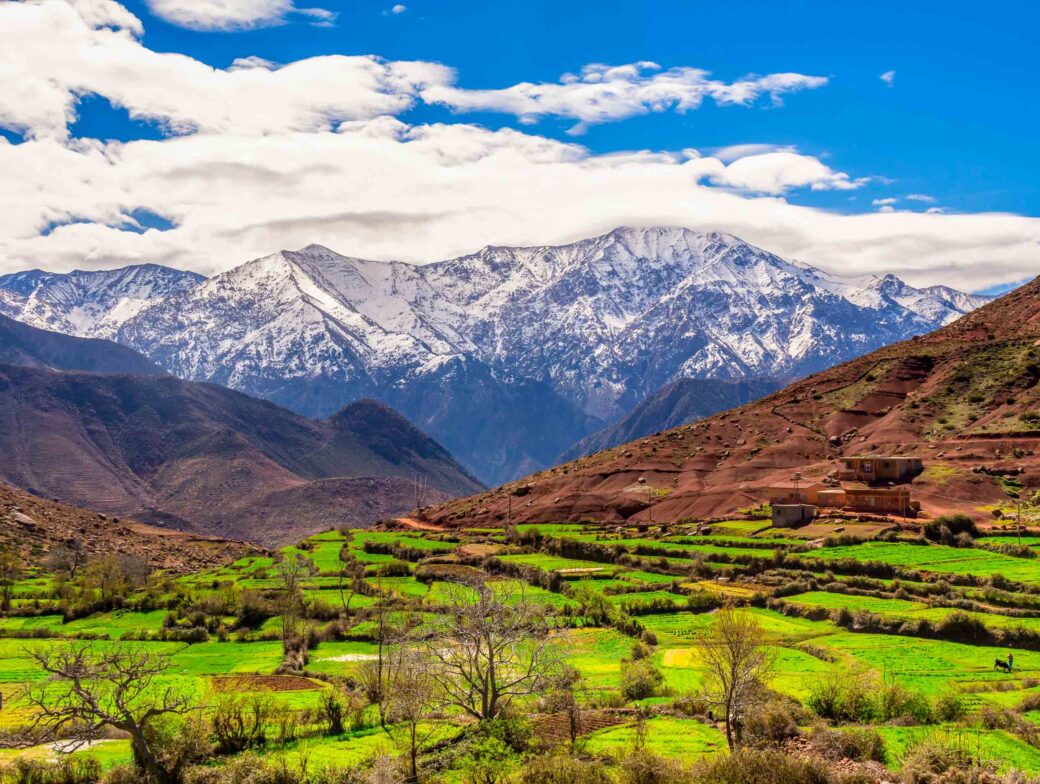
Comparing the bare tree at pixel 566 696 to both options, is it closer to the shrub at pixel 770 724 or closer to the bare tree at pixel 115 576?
the shrub at pixel 770 724

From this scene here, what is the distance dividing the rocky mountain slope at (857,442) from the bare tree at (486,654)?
7476 cm

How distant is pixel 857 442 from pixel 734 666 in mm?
116695

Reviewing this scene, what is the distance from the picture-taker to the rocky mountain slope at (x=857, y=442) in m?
129

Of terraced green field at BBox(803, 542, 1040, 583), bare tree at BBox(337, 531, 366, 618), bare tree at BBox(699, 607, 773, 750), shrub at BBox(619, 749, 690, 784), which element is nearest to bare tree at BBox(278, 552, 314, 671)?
bare tree at BBox(337, 531, 366, 618)

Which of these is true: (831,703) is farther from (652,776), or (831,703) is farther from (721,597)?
(721,597)

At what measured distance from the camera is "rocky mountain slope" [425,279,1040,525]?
5089 inches

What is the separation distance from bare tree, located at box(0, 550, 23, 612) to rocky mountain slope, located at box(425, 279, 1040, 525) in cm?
6612

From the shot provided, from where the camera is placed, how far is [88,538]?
150625mm

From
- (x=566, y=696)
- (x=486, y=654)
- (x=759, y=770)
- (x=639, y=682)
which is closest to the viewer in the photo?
(x=759, y=770)

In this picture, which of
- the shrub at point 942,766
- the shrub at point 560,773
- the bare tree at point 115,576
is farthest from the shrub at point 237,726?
the bare tree at point 115,576

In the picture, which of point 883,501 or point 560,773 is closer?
point 560,773

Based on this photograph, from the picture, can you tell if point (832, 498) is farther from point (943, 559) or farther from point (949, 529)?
point (943, 559)

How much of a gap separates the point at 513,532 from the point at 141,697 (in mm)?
74690

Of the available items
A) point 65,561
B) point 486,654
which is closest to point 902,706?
point 486,654
